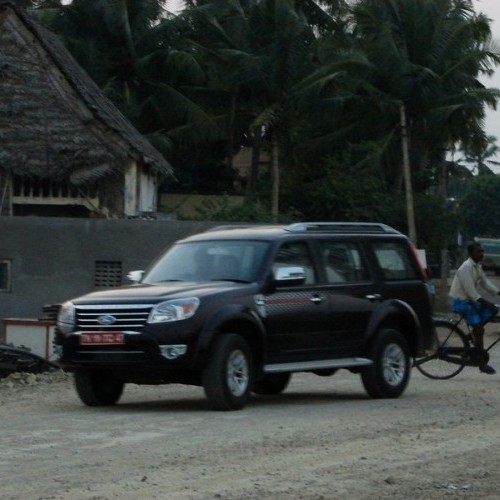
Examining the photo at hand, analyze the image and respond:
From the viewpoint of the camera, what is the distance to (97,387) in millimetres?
14844

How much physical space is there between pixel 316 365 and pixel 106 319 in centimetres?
242

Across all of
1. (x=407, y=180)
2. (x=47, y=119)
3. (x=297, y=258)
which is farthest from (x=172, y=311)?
(x=407, y=180)

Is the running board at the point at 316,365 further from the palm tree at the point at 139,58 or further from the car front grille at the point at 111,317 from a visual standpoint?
the palm tree at the point at 139,58

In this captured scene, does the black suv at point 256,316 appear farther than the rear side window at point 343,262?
No

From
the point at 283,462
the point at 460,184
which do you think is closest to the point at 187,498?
the point at 283,462

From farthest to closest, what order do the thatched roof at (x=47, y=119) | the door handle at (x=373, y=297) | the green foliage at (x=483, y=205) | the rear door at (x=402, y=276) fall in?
the green foliage at (x=483, y=205)
the thatched roof at (x=47, y=119)
the rear door at (x=402, y=276)
the door handle at (x=373, y=297)

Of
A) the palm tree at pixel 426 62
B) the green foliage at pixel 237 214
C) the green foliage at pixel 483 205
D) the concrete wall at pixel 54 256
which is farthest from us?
the green foliage at pixel 483 205

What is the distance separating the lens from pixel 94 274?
987 inches

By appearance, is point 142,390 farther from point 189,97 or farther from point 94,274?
point 189,97

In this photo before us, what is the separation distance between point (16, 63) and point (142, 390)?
21.9m

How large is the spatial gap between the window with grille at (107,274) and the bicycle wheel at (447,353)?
7.92 meters

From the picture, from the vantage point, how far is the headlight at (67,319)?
46.6ft

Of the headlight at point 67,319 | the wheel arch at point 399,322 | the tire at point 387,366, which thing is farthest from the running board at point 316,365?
the headlight at point 67,319

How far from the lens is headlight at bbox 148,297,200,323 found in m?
13.7
